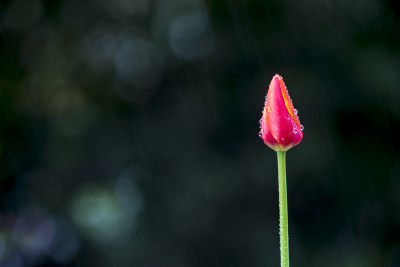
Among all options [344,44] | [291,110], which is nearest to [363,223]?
[344,44]

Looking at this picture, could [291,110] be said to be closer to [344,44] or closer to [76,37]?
[344,44]

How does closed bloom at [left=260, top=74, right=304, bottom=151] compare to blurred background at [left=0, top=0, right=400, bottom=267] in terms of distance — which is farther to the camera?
blurred background at [left=0, top=0, right=400, bottom=267]

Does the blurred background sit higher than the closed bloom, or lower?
lower

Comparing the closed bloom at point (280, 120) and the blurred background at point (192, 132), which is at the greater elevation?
the closed bloom at point (280, 120)

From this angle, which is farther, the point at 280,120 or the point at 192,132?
the point at 192,132
